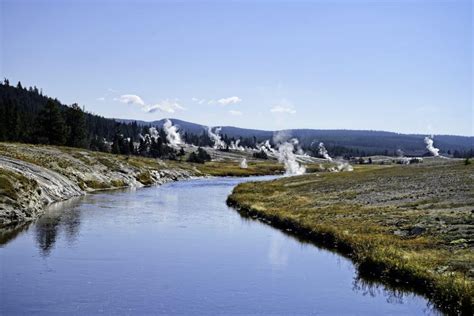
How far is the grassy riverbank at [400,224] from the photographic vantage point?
2445 centimetres

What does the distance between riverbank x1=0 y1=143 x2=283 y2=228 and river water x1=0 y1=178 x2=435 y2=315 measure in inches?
174

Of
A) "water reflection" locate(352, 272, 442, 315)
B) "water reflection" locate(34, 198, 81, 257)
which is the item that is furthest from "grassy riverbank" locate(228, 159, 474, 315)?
"water reflection" locate(34, 198, 81, 257)

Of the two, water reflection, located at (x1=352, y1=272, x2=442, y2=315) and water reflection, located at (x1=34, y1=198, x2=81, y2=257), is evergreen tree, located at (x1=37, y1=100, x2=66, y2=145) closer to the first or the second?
water reflection, located at (x1=34, y1=198, x2=81, y2=257)

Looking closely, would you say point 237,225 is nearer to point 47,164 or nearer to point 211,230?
point 211,230

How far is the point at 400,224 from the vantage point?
121ft

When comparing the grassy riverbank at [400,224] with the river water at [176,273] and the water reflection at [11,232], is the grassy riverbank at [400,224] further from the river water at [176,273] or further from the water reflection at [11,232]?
the water reflection at [11,232]

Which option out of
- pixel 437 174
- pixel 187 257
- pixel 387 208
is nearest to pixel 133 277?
pixel 187 257

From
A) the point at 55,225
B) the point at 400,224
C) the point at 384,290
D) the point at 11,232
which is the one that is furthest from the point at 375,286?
the point at 11,232

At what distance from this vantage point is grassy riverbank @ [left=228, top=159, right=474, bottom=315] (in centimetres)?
2445

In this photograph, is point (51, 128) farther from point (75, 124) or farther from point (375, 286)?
point (375, 286)

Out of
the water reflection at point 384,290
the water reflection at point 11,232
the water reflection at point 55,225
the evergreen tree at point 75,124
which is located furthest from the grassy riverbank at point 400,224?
the evergreen tree at point 75,124

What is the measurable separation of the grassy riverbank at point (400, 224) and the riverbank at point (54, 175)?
22.9 m

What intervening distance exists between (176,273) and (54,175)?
161 feet

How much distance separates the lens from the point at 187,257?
31984 millimetres
